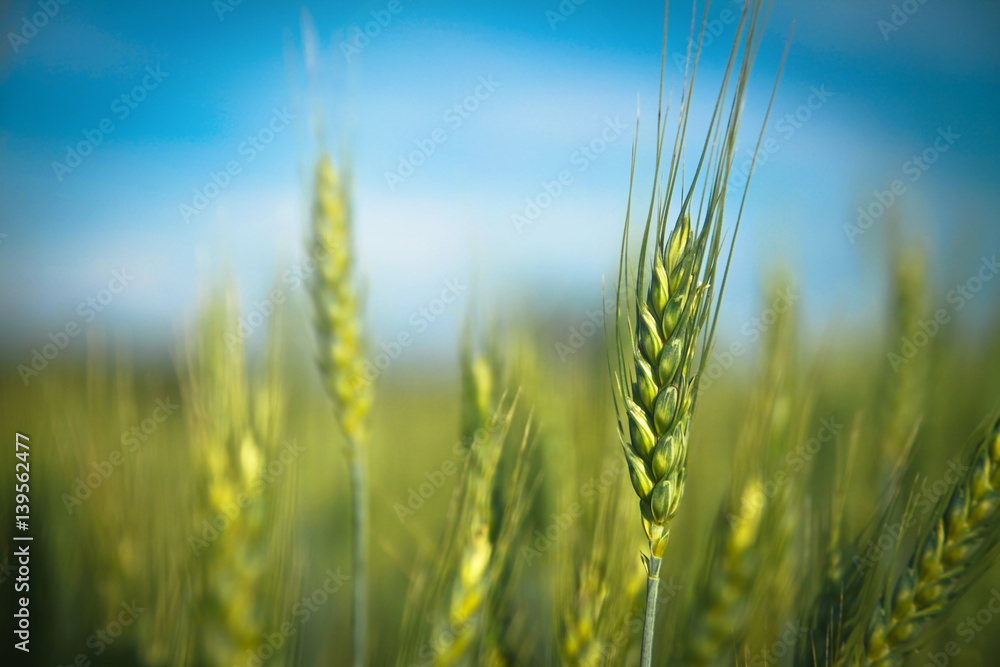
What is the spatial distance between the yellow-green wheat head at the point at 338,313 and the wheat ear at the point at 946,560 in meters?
0.81

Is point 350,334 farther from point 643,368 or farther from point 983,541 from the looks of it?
point 983,541

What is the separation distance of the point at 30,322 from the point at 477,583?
125 cm

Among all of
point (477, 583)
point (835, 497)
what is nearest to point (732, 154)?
point (835, 497)

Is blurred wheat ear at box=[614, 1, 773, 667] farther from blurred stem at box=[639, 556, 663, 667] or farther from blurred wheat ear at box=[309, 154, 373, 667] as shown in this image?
blurred wheat ear at box=[309, 154, 373, 667]

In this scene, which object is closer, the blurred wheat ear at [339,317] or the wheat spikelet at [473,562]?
the wheat spikelet at [473,562]

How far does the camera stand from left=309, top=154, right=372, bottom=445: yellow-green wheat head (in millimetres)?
940

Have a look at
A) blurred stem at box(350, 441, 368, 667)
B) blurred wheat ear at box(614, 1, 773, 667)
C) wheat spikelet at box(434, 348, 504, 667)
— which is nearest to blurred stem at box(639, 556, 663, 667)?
blurred wheat ear at box(614, 1, 773, 667)

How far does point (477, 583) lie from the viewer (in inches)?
30.9

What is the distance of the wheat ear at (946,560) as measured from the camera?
622 mm

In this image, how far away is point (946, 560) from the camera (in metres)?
0.63

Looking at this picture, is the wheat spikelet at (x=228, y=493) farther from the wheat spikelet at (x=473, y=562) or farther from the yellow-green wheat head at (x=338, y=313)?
the wheat spikelet at (x=473, y=562)

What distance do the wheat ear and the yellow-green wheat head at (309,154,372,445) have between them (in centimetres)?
81

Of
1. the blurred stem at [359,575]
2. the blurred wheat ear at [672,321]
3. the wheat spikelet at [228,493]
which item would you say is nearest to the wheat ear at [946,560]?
the blurred wheat ear at [672,321]

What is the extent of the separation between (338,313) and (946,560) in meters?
0.95
